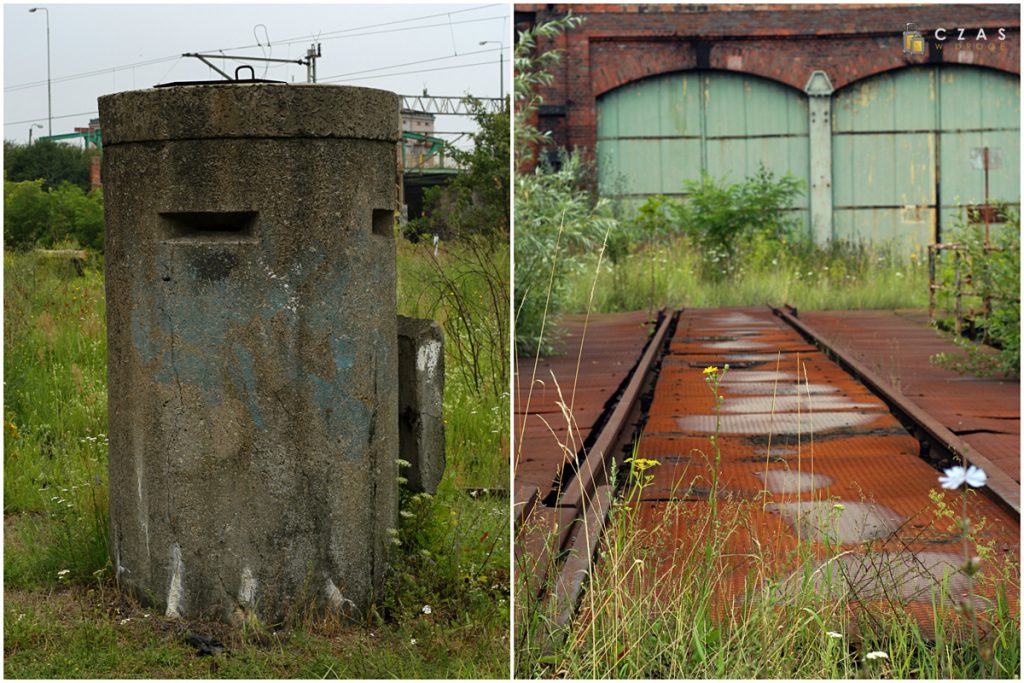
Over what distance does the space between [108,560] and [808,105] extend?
16.0 m

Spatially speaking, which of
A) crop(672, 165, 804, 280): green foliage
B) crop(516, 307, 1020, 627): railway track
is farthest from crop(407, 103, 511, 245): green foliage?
crop(672, 165, 804, 280): green foliage

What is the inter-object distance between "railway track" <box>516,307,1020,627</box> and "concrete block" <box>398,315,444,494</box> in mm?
406

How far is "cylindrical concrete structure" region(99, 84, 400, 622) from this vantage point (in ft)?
12.7

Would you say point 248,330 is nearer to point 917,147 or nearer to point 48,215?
point 48,215

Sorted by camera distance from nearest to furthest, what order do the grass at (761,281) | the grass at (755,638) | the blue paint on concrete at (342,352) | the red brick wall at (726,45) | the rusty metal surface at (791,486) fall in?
the grass at (755,638)
the rusty metal surface at (791,486)
the blue paint on concrete at (342,352)
the grass at (761,281)
the red brick wall at (726,45)

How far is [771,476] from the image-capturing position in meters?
5.47

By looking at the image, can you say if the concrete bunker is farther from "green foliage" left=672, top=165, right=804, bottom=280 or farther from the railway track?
"green foliage" left=672, top=165, right=804, bottom=280

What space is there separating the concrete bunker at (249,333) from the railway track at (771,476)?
2.35ft

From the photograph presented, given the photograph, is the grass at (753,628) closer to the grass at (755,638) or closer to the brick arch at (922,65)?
the grass at (755,638)

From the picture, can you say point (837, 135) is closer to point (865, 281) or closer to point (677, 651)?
point (865, 281)

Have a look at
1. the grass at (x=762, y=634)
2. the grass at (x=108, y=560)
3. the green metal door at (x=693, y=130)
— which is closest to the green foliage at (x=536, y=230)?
the grass at (x=108, y=560)

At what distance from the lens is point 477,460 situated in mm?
5984

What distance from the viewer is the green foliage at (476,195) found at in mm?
6016

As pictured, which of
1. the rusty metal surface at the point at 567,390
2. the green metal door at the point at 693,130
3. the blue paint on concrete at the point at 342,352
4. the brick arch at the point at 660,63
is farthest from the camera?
the green metal door at the point at 693,130
